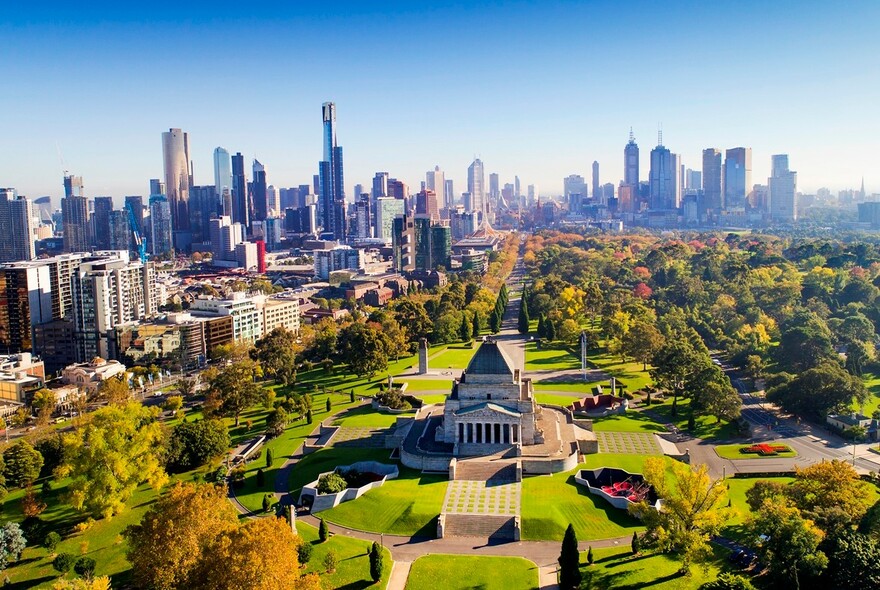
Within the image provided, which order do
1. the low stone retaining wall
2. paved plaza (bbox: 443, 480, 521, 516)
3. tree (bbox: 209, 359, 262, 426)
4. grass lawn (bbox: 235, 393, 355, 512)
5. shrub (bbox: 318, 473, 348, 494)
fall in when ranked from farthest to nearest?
tree (bbox: 209, 359, 262, 426) < grass lawn (bbox: 235, 393, 355, 512) < shrub (bbox: 318, 473, 348, 494) < the low stone retaining wall < paved plaza (bbox: 443, 480, 521, 516)

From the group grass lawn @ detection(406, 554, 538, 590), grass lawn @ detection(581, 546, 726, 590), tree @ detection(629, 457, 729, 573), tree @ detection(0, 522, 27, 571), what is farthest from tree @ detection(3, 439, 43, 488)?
tree @ detection(629, 457, 729, 573)

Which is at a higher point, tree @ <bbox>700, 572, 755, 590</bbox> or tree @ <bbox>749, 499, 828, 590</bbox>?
tree @ <bbox>749, 499, 828, 590</bbox>

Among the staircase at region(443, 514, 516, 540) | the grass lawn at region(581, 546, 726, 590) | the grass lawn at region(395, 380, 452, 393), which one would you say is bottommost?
the grass lawn at region(581, 546, 726, 590)

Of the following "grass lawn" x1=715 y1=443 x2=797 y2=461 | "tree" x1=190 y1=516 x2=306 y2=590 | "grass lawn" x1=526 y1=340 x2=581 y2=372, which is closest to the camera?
"tree" x1=190 y1=516 x2=306 y2=590

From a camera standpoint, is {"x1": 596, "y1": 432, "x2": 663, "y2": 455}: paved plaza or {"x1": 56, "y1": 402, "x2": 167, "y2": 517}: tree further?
{"x1": 596, "y1": 432, "x2": 663, "y2": 455}: paved plaza

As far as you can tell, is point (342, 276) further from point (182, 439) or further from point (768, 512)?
point (768, 512)

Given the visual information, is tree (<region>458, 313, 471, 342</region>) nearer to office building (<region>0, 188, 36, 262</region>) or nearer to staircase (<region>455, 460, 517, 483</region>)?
staircase (<region>455, 460, 517, 483</region>)
